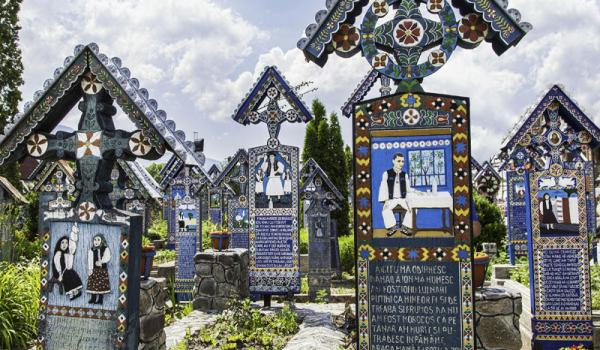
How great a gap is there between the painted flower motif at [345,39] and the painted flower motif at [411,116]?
0.79 m

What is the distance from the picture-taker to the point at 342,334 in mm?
6410

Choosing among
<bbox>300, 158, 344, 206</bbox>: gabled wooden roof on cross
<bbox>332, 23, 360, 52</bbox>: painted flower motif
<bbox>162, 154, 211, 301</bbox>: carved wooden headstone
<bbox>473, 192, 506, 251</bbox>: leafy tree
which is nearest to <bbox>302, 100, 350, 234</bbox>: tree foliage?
<bbox>473, 192, 506, 251</bbox>: leafy tree

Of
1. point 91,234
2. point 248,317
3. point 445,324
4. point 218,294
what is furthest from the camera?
point 218,294

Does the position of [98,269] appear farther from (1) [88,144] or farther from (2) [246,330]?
(2) [246,330]

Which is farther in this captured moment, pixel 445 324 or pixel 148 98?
pixel 148 98

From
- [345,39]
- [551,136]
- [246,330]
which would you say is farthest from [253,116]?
[551,136]

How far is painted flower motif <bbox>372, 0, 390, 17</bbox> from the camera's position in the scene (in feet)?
15.2

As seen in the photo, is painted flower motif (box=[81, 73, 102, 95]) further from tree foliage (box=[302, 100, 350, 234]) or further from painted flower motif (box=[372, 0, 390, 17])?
tree foliage (box=[302, 100, 350, 234])

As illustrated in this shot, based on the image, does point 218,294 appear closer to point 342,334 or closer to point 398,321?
point 342,334

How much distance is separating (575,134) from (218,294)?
6094 mm

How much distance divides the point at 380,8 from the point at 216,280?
579 cm

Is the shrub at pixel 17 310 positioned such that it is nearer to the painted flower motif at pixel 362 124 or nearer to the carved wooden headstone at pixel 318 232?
the painted flower motif at pixel 362 124

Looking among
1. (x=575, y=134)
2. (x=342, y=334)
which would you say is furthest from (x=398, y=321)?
(x=575, y=134)

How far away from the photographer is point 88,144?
186 inches
